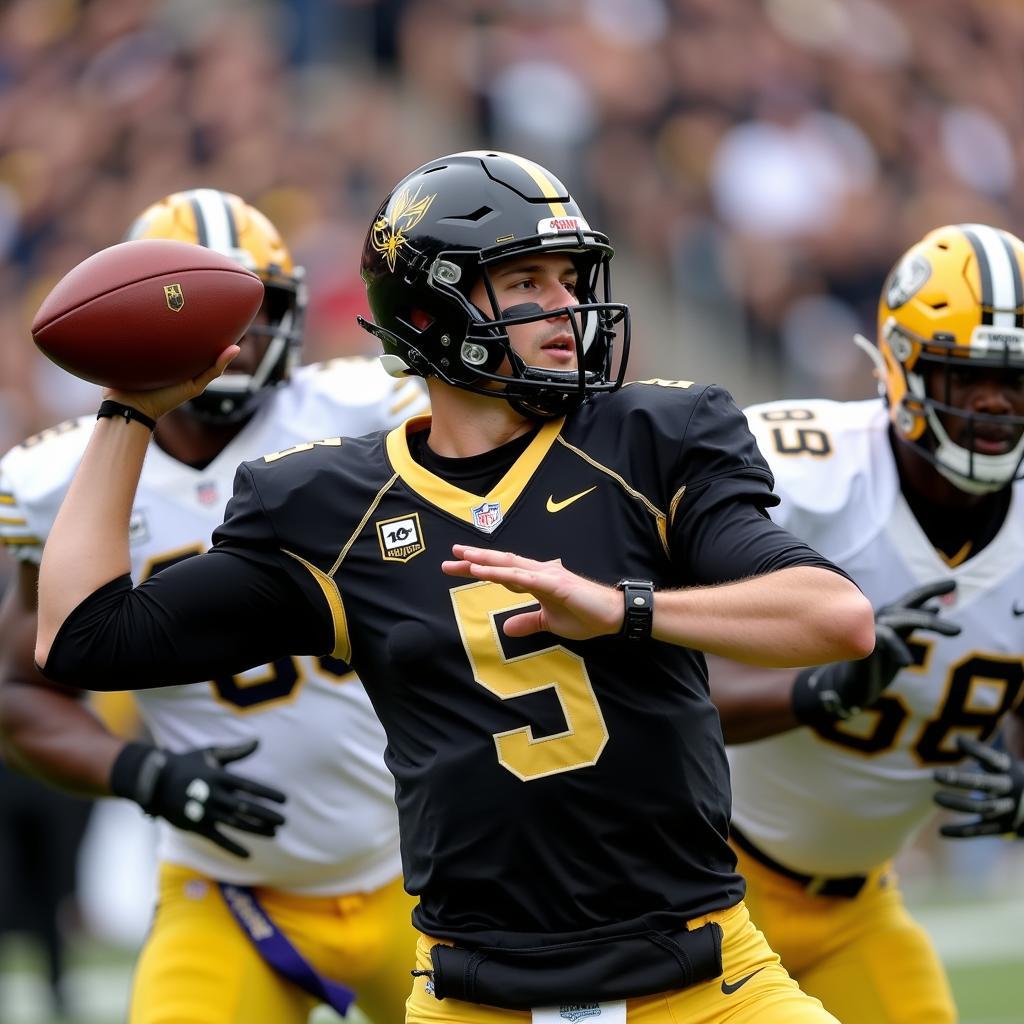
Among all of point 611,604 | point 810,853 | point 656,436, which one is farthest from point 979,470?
point 611,604

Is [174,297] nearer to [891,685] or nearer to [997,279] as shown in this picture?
[891,685]

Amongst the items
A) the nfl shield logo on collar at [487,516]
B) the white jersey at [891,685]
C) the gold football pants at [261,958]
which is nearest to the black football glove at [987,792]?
the white jersey at [891,685]

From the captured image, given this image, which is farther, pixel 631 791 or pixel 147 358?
pixel 147 358

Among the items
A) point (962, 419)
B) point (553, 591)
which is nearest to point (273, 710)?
point (962, 419)

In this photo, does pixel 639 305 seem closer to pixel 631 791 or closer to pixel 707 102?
pixel 707 102

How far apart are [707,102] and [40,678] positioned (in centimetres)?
770

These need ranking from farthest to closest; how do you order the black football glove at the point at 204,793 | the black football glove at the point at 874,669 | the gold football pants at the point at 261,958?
the gold football pants at the point at 261,958, the black football glove at the point at 204,793, the black football glove at the point at 874,669

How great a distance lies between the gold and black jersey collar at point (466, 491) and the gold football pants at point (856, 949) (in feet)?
6.22

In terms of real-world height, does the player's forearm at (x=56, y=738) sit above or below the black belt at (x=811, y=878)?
above

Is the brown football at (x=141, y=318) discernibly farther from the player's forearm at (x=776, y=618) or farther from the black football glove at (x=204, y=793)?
the black football glove at (x=204, y=793)

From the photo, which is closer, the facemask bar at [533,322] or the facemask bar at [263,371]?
the facemask bar at [533,322]

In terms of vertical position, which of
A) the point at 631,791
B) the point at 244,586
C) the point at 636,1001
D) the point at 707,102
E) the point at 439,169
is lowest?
the point at 707,102

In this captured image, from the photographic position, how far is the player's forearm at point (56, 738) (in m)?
4.42

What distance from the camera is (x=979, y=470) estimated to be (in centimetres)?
423
